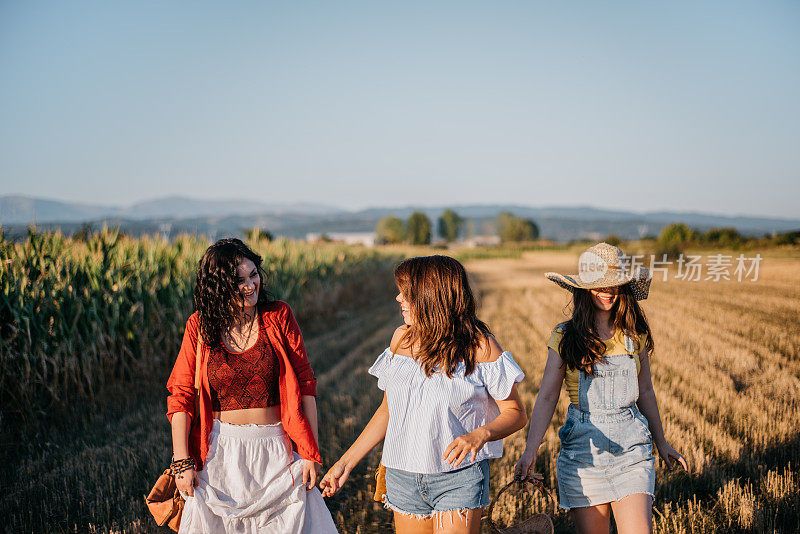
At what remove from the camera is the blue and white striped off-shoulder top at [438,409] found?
2322 millimetres

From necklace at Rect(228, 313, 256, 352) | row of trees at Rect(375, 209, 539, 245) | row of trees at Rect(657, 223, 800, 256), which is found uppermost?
row of trees at Rect(657, 223, 800, 256)

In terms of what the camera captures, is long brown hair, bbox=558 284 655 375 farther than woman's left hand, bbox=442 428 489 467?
Yes

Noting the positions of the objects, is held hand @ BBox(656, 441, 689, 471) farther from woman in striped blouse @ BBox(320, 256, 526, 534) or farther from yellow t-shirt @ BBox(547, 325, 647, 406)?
woman in striped blouse @ BBox(320, 256, 526, 534)

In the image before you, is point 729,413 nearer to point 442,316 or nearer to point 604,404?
point 604,404

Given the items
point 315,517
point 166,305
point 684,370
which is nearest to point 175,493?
point 315,517

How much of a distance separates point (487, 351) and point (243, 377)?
→ 49.7 inches

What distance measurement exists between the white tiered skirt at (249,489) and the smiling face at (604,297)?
179 cm

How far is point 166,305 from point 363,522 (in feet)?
19.7

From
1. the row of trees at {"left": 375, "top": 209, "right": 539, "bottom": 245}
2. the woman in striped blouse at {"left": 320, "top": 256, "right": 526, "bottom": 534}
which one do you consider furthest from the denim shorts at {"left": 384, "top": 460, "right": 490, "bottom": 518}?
the row of trees at {"left": 375, "top": 209, "right": 539, "bottom": 245}

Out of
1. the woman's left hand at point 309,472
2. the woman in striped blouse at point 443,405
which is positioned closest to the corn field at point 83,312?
the woman's left hand at point 309,472

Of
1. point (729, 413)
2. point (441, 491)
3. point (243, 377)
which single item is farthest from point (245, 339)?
point (729, 413)

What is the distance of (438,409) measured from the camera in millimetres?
2340

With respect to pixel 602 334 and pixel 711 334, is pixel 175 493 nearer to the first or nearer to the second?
pixel 602 334

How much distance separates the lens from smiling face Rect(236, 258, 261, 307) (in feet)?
8.95
